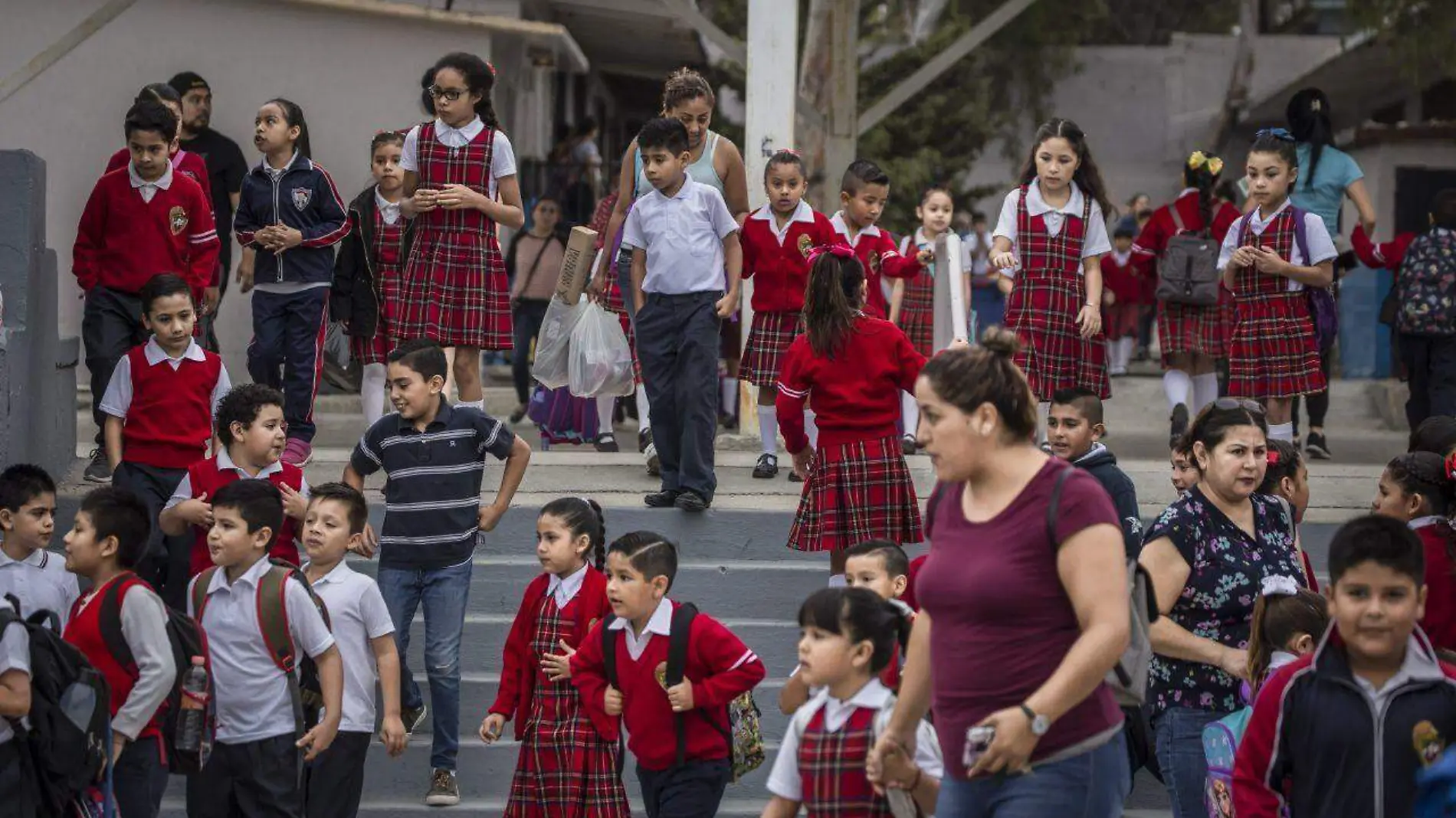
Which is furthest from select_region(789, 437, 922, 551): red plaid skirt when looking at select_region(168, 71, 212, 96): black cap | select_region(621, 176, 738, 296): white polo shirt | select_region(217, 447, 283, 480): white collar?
select_region(168, 71, 212, 96): black cap

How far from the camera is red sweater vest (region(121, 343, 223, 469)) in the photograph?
7555mm

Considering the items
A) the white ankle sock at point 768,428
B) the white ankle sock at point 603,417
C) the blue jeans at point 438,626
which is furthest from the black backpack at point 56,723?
the white ankle sock at point 603,417

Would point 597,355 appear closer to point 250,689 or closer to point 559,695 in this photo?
point 559,695

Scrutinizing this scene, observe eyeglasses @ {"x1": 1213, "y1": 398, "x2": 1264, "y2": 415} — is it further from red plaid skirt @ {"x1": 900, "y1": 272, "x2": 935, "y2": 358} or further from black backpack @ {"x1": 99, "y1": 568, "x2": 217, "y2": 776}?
red plaid skirt @ {"x1": 900, "y1": 272, "x2": 935, "y2": 358}

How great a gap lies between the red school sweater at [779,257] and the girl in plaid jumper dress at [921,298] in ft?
3.16

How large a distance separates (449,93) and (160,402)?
178cm

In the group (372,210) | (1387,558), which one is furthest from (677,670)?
(372,210)

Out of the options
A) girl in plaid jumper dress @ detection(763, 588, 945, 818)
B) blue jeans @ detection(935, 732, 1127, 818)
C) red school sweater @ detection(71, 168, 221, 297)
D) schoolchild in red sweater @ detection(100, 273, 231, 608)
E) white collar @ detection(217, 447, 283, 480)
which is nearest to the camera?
blue jeans @ detection(935, 732, 1127, 818)

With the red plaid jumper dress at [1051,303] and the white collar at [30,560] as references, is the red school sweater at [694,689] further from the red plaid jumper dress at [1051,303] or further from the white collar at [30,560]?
the red plaid jumper dress at [1051,303]

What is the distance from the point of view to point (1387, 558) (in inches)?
175

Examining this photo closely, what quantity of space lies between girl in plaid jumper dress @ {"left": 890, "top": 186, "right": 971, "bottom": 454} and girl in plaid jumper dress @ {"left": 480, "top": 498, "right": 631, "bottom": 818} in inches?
146

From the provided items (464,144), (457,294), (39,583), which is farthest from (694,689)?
(464,144)

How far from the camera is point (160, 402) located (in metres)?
7.55

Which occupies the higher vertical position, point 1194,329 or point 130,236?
point 130,236
